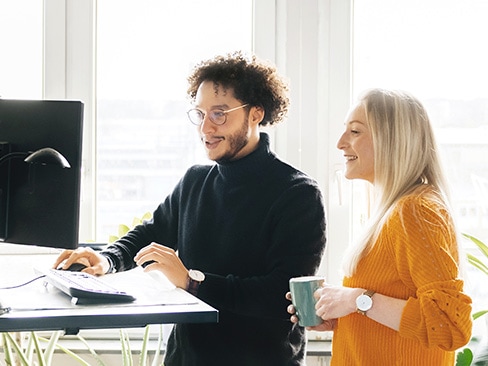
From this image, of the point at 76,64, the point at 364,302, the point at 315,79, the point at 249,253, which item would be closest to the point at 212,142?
the point at 249,253

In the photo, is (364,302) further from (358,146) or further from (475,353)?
(475,353)

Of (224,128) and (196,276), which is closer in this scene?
(196,276)

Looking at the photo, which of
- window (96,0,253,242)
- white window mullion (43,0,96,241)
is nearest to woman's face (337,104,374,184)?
window (96,0,253,242)

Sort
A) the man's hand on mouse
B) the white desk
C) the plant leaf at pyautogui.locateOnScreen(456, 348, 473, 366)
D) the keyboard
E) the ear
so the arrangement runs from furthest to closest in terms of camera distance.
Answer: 1. the plant leaf at pyautogui.locateOnScreen(456, 348, 473, 366)
2. the ear
3. the man's hand on mouse
4. the keyboard
5. the white desk

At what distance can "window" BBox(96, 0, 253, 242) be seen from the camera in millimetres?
2945

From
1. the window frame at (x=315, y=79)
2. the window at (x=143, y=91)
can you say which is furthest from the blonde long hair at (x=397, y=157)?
the window at (x=143, y=91)

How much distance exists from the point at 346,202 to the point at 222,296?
3.90ft

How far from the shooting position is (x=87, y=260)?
1922 millimetres

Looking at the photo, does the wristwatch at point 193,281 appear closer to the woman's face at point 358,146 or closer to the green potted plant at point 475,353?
the woman's face at point 358,146

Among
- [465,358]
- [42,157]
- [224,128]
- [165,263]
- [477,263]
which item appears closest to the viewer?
[42,157]

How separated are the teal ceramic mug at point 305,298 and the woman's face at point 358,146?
267 mm

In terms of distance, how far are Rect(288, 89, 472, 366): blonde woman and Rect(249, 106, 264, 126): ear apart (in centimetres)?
40

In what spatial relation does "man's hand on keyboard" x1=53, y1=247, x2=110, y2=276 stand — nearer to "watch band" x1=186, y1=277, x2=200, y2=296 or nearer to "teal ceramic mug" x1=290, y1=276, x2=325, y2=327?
"watch band" x1=186, y1=277, x2=200, y2=296

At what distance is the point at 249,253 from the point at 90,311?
618 mm
